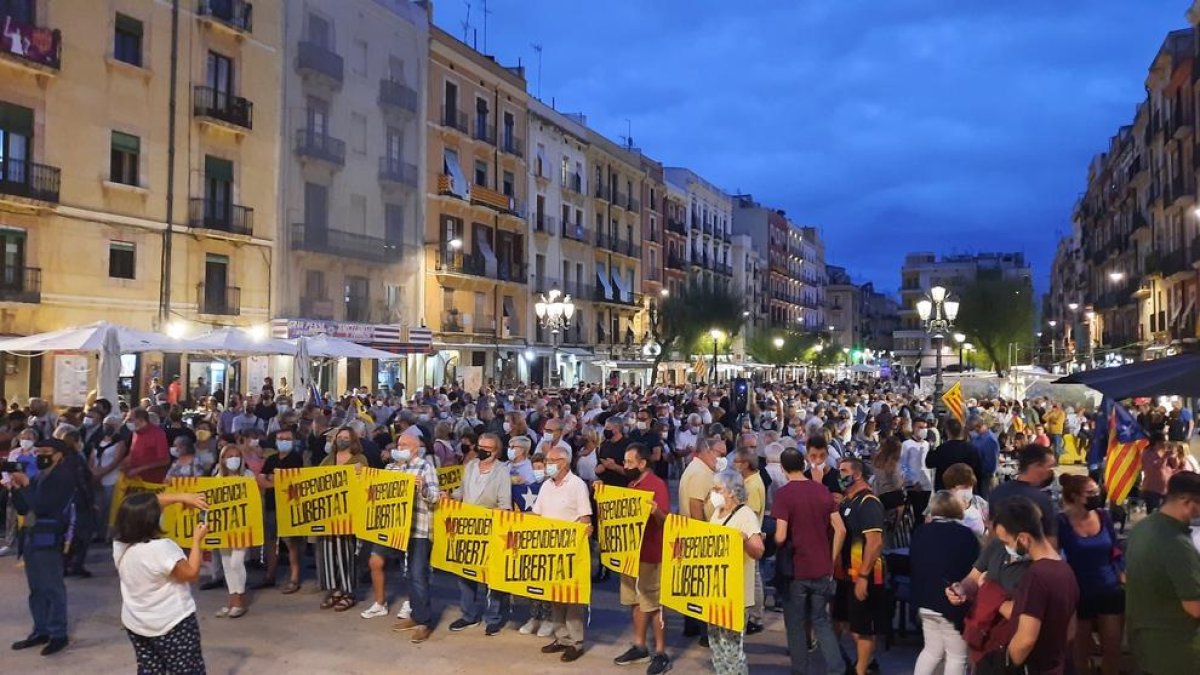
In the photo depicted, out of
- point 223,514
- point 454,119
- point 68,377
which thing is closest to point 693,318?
point 454,119

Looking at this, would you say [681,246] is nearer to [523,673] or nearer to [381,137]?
[381,137]

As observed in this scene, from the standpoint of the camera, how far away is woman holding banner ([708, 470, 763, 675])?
684cm

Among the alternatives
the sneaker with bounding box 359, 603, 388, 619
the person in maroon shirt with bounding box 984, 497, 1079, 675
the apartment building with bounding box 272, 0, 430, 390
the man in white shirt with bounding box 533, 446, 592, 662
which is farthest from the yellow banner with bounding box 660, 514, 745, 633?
the apartment building with bounding box 272, 0, 430, 390

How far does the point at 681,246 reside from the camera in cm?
6788

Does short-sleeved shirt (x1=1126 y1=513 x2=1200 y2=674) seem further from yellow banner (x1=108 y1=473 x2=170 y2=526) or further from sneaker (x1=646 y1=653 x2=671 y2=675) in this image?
yellow banner (x1=108 y1=473 x2=170 y2=526)

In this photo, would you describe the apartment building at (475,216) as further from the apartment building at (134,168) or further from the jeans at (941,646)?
the jeans at (941,646)

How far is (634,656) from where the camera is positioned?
783cm

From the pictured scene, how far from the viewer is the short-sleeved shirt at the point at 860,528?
22.4 ft

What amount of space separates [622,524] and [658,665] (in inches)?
45.4

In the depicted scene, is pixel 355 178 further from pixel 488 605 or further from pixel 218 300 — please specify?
pixel 488 605

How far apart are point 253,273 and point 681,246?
4025 centimetres

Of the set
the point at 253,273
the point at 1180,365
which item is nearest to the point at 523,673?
the point at 1180,365

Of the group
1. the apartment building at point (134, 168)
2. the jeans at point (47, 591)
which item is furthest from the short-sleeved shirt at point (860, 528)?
the apartment building at point (134, 168)

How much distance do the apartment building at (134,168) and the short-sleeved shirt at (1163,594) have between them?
2573 cm
